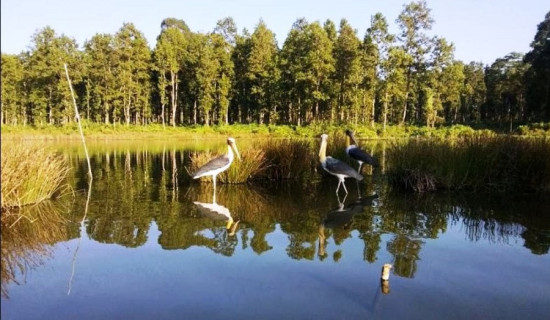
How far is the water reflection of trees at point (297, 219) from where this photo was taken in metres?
6.91

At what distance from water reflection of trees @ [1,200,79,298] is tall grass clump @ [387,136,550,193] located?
8.49 meters

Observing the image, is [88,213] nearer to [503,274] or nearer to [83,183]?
[83,183]

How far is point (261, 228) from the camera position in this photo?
7.95m

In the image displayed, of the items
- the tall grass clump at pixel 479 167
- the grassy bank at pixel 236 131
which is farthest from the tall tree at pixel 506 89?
the tall grass clump at pixel 479 167

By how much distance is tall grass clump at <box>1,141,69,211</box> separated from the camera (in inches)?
316

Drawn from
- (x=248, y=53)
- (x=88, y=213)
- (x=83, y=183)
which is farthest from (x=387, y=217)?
(x=248, y=53)

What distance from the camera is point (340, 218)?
8656 mm

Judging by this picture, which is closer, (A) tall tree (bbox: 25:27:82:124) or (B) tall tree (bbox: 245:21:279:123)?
(A) tall tree (bbox: 25:27:82:124)

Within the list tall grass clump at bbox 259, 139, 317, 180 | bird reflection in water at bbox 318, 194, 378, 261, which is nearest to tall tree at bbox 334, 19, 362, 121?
tall grass clump at bbox 259, 139, 317, 180

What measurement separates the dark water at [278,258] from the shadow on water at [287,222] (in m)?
0.04

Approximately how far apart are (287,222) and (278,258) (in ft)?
7.08

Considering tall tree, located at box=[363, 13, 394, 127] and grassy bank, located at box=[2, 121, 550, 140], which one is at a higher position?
tall tree, located at box=[363, 13, 394, 127]

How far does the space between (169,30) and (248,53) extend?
11.8m

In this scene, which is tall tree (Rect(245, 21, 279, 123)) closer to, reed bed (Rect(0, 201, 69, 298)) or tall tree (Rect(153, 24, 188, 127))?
tall tree (Rect(153, 24, 188, 127))
